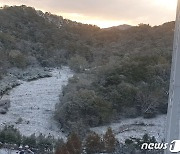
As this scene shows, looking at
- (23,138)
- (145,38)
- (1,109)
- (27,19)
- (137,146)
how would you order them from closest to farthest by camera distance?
(137,146) → (23,138) → (1,109) → (145,38) → (27,19)

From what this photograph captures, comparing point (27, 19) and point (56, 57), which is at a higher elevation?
point (27, 19)

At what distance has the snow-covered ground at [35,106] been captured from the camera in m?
12.3

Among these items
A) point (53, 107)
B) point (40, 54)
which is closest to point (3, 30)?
point (40, 54)

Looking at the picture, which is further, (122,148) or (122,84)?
(122,84)

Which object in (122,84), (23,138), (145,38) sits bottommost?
(23,138)

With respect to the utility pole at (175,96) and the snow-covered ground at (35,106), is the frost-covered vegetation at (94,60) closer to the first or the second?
the snow-covered ground at (35,106)

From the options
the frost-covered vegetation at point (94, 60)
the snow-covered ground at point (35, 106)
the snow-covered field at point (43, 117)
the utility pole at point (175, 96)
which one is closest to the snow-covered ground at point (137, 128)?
the snow-covered field at point (43, 117)

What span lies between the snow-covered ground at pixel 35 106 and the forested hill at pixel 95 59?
1.57 ft

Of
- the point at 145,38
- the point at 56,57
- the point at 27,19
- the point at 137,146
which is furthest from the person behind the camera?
the point at 27,19

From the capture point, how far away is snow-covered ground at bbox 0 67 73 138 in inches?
485

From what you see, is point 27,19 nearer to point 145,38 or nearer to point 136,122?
point 145,38

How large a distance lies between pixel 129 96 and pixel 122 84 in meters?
0.66

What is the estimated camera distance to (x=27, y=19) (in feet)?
116

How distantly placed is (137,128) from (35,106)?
422 centimetres
